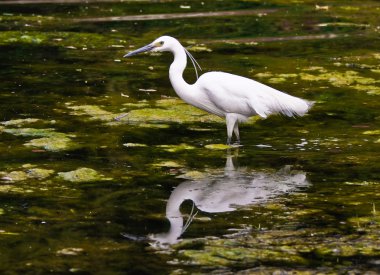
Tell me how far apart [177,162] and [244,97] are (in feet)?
3.33

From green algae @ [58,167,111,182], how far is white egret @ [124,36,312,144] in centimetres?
154

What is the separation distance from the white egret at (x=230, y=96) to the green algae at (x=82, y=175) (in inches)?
60.5

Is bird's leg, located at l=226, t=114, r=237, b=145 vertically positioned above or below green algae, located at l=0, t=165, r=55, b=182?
above

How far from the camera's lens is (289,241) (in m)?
5.85

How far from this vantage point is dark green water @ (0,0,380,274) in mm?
5676

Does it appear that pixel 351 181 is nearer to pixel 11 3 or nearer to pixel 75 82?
pixel 75 82

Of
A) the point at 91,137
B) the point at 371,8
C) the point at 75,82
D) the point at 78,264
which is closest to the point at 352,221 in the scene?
the point at 78,264

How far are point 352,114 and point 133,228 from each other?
4252mm

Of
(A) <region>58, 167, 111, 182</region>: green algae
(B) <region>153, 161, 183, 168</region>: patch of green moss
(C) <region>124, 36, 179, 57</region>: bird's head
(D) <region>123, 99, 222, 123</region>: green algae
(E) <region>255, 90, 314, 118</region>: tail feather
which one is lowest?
(B) <region>153, 161, 183, 168</region>: patch of green moss

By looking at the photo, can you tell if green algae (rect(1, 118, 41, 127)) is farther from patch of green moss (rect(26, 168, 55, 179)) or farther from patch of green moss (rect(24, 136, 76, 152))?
patch of green moss (rect(26, 168, 55, 179))

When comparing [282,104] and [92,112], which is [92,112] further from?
[282,104]

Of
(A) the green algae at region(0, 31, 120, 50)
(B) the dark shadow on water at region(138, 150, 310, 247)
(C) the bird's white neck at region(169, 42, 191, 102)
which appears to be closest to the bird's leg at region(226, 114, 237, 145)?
(C) the bird's white neck at region(169, 42, 191, 102)

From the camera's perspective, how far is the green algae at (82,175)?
7266mm

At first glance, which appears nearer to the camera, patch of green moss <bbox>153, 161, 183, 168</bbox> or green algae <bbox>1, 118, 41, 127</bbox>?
patch of green moss <bbox>153, 161, 183, 168</bbox>
